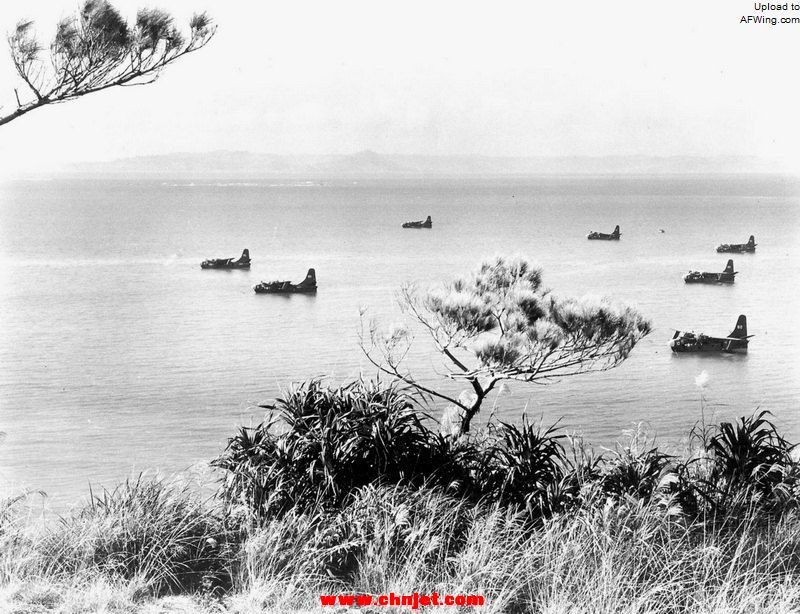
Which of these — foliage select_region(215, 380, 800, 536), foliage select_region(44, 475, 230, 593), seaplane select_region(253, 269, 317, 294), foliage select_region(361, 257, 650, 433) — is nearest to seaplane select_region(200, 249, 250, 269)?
seaplane select_region(253, 269, 317, 294)

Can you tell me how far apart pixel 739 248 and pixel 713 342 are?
49461 millimetres

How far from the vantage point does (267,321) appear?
5797 centimetres

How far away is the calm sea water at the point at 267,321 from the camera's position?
31.9 meters

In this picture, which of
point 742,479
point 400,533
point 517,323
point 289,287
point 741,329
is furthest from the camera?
point 289,287

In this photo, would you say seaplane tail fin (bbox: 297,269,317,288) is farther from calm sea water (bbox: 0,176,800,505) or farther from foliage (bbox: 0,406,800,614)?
foliage (bbox: 0,406,800,614)

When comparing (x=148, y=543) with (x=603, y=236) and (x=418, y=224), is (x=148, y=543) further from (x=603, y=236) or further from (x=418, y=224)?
(x=418, y=224)

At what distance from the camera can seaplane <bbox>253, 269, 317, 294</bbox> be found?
64944 mm

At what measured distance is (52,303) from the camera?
63.8m

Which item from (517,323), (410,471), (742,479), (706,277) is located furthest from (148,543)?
(706,277)

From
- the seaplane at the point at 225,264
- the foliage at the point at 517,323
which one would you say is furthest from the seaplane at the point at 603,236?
the foliage at the point at 517,323

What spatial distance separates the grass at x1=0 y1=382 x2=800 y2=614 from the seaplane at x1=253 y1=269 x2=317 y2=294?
55937 millimetres

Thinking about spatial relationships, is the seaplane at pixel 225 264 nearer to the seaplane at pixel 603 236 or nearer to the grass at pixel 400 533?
the seaplane at pixel 603 236

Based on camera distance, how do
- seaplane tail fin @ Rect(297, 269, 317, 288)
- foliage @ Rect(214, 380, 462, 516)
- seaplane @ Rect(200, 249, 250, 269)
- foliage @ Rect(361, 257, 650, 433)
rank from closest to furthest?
foliage @ Rect(214, 380, 462, 516), foliage @ Rect(361, 257, 650, 433), seaplane tail fin @ Rect(297, 269, 317, 288), seaplane @ Rect(200, 249, 250, 269)

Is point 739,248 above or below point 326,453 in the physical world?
above
